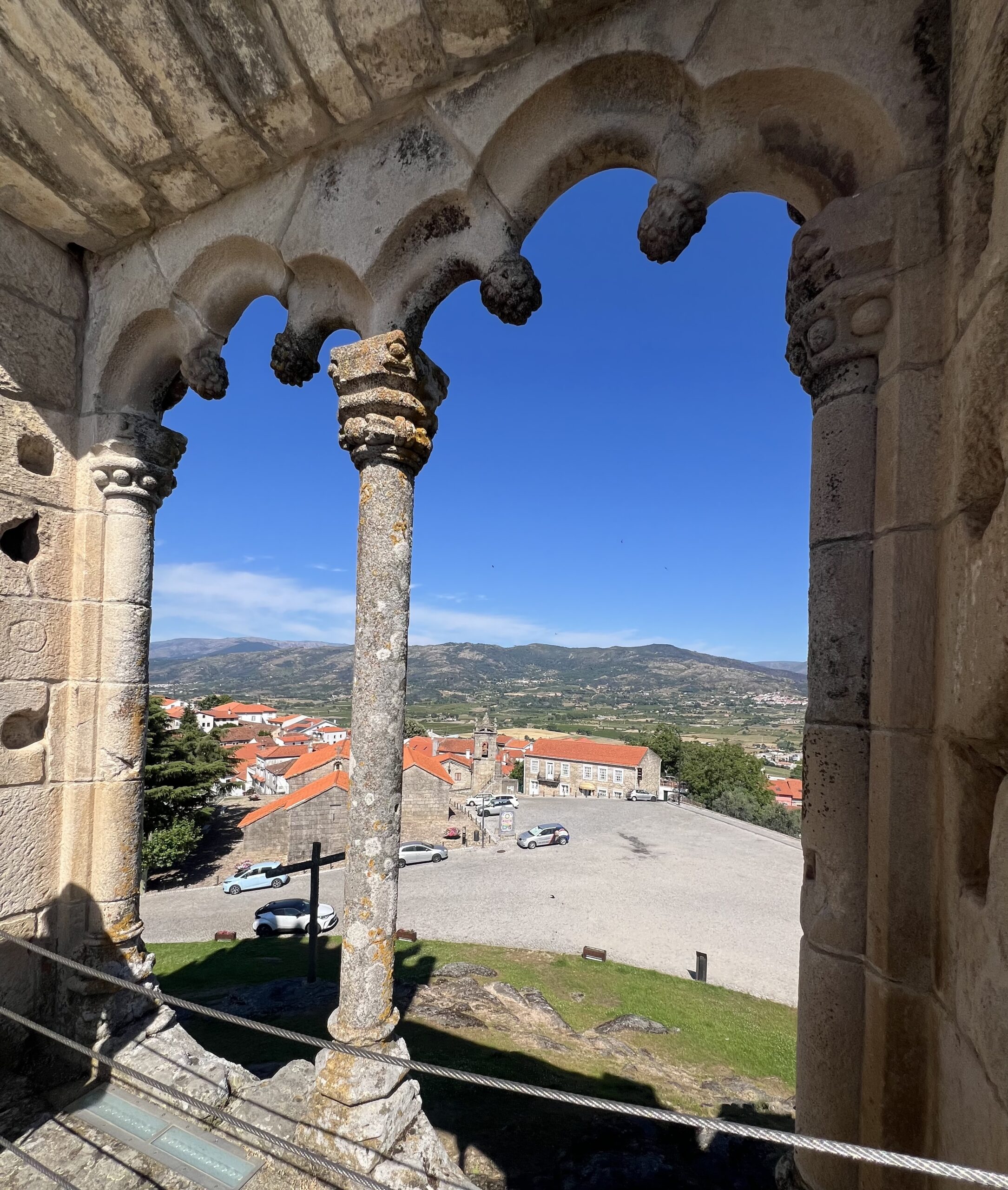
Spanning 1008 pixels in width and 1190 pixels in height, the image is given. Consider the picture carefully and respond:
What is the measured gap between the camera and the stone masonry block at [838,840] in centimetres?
168

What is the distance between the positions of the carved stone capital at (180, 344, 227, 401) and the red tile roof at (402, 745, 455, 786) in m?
23.2

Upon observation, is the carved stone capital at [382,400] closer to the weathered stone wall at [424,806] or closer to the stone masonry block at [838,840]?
the stone masonry block at [838,840]

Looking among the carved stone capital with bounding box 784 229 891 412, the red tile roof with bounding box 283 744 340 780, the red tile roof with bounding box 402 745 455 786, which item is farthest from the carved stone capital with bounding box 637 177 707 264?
the red tile roof with bounding box 283 744 340 780

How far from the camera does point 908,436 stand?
164 centimetres

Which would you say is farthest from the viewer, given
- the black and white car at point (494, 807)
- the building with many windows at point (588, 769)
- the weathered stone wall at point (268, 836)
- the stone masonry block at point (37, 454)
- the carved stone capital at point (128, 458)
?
the building with many windows at point (588, 769)

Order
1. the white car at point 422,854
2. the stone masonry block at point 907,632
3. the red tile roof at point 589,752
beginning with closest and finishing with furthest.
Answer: the stone masonry block at point 907,632, the white car at point 422,854, the red tile roof at point 589,752

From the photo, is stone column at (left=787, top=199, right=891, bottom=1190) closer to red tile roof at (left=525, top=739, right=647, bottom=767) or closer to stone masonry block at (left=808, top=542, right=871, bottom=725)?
stone masonry block at (left=808, top=542, right=871, bottom=725)

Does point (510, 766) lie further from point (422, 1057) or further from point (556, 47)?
point (556, 47)

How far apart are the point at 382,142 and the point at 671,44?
1188 millimetres

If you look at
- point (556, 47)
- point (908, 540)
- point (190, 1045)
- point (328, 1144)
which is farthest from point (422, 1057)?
point (556, 47)

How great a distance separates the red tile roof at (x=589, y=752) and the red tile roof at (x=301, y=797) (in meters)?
24.3

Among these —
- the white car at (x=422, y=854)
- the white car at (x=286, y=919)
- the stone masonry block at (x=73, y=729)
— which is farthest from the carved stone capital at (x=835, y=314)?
the white car at (x=422, y=854)

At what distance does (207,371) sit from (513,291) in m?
1.76

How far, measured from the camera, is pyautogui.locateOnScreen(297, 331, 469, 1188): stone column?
86.8 inches
